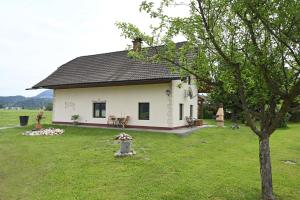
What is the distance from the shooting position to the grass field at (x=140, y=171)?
765 cm

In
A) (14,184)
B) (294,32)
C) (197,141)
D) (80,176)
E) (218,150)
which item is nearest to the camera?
(294,32)

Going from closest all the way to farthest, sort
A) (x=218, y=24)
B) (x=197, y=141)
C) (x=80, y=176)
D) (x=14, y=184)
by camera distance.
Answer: (x=218, y=24) < (x=14, y=184) < (x=80, y=176) < (x=197, y=141)

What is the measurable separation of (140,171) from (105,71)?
15.8m

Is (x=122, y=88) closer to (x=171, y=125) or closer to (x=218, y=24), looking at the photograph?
(x=171, y=125)

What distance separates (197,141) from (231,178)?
7.56 meters

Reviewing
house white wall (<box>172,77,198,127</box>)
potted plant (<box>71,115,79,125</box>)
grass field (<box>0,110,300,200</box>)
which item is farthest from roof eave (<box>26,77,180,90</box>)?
grass field (<box>0,110,300,200</box>)

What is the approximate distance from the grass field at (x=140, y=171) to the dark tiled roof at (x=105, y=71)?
21.4 ft

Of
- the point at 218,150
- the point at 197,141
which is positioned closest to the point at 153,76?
the point at 197,141

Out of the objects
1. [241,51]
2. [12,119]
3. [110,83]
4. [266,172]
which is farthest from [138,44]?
[12,119]

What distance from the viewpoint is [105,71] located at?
2438cm

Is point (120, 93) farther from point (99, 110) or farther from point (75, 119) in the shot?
point (75, 119)

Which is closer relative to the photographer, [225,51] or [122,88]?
[225,51]

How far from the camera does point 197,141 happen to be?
16688mm

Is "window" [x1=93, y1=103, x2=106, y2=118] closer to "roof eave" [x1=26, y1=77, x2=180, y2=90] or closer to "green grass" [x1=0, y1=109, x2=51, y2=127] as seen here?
"roof eave" [x1=26, y1=77, x2=180, y2=90]
